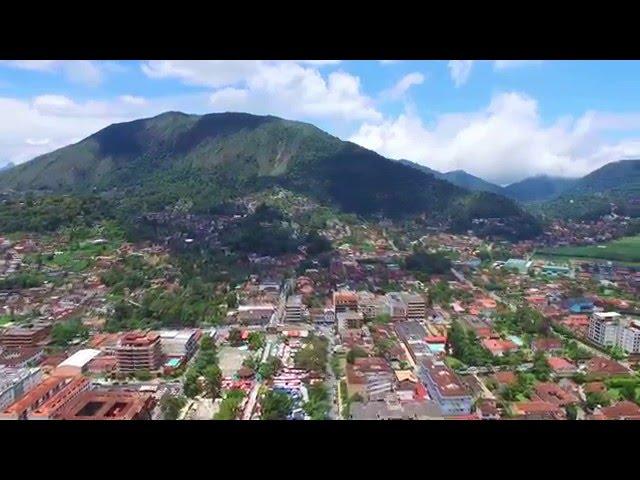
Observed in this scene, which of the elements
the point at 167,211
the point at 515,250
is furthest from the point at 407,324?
the point at 167,211

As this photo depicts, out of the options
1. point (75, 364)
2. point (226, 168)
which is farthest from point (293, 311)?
point (226, 168)

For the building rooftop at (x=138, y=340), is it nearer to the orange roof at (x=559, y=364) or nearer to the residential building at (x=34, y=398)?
the residential building at (x=34, y=398)

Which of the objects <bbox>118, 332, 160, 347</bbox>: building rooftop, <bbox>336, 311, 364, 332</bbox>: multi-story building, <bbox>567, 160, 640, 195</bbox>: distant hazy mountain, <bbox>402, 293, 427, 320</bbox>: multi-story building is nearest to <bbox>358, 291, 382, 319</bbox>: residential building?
<bbox>336, 311, 364, 332</bbox>: multi-story building

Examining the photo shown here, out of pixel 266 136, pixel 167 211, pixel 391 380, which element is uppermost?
pixel 266 136

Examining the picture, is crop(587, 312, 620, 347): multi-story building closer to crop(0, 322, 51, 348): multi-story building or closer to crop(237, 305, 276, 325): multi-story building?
crop(237, 305, 276, 325): multi-story building

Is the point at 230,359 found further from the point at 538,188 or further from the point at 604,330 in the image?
the point at 538,188
